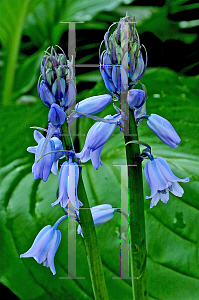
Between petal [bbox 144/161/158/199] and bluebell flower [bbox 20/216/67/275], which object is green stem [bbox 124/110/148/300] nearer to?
petal [bbox 144/161/158/199]

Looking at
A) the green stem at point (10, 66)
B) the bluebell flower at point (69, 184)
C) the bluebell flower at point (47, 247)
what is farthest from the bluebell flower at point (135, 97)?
the green stem at point (10, 66)

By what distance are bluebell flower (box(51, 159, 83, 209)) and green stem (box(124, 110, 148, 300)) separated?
9 centimetres

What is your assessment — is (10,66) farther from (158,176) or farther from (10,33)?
(158,176)

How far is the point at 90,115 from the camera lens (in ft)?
1.40

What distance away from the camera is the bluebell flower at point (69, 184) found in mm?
413

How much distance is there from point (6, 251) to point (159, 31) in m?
0.70

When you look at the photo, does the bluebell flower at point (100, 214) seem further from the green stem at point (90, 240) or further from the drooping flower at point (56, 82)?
the drooping flower at point (56, 82)

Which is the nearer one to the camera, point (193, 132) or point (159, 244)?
point (159, 244)

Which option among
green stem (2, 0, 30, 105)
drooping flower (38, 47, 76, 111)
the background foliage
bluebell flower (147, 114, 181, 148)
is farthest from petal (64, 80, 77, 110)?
green stem (2, 0, 30, 105)

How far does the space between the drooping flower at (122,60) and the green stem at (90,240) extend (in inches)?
3.7

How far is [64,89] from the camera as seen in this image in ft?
1.31

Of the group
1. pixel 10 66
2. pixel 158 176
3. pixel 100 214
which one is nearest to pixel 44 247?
pixel 100 214

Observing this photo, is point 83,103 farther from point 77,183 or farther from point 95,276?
point 95,276

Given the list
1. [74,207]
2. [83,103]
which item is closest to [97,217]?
[74,207]
